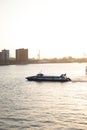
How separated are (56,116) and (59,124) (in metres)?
5.11

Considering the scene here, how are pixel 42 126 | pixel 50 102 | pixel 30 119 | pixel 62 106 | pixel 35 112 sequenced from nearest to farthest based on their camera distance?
pixel 42 126
pixel 30 119
pixel 35 112
pixel 62 106
pixel 50 102

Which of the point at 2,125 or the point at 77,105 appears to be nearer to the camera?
the point at 2,125

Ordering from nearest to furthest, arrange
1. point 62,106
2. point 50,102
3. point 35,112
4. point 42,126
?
point 42,126, point 35,112, point 62,106, point 50,102

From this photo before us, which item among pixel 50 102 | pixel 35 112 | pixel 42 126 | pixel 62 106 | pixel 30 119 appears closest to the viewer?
pixel 42 126

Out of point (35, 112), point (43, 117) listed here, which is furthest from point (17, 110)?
point (43, 117)

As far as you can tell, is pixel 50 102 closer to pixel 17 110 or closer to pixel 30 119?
pixel 17 110

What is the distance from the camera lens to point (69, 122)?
160ft

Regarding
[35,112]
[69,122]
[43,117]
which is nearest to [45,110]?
[35,112]

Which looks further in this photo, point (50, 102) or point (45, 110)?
point (50, 102)

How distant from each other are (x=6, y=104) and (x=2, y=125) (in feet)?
61.2

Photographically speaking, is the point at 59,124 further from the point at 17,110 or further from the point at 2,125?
the point at 17,110

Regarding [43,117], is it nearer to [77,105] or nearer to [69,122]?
[69,122]

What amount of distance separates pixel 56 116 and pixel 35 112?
16.1 feet

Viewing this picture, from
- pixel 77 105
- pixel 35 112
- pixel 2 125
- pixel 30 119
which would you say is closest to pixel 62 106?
pixel 77 105
